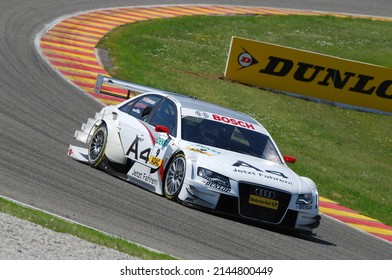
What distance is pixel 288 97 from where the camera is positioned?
25781mm

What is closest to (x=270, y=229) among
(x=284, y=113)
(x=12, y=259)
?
(x=12, y=259)

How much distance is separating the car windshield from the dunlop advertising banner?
11.9 meters

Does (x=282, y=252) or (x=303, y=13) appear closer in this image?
(x=282, y=252)

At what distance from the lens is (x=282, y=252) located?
11.0m

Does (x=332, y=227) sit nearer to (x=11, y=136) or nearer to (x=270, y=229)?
(x=270, y=229)

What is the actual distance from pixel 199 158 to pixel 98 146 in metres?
2.53

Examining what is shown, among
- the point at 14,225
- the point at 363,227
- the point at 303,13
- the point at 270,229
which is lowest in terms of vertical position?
the point at 303,13

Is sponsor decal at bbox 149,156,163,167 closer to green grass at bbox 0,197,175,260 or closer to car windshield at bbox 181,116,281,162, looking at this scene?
car windshield at bbox 181,116,281,162

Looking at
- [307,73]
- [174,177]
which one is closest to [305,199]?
[174,177]

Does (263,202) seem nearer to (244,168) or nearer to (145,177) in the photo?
(244,168)

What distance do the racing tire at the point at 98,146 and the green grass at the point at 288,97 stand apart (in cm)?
490

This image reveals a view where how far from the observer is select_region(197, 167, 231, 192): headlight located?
1212cm
